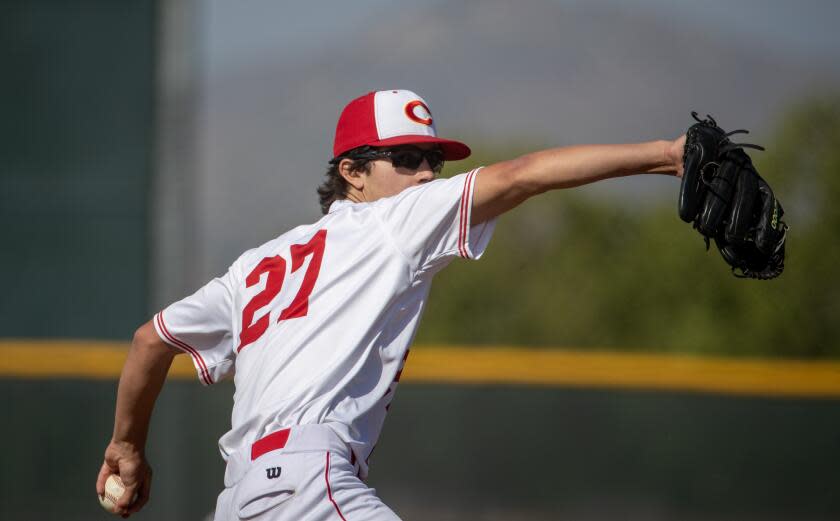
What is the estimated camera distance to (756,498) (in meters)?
4.75

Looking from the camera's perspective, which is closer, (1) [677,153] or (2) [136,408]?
(1) [677,153]

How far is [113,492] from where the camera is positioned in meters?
2.63

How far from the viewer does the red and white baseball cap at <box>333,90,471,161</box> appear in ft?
8.51

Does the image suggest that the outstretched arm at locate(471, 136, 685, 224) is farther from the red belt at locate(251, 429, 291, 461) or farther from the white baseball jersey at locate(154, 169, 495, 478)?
the red belt at locate(251, 429, 291, 461)

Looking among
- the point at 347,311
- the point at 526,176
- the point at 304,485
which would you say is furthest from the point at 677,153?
the point at 304,485

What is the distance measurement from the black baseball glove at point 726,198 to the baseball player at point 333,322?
57mm

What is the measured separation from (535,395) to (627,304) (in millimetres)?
2081

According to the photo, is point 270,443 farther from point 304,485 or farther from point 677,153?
point 677,153

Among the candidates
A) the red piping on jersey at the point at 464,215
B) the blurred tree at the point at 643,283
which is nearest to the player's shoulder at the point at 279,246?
the red piping on jersey at the point at 464,215

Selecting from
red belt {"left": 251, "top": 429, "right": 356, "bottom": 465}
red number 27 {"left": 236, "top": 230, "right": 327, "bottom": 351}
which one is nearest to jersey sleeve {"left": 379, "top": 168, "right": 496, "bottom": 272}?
red number 27 {"left": 236, "top": 230, "right": 327, "bottom": 351}

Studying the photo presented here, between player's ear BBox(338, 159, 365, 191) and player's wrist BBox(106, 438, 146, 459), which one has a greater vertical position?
player's ear BBox(338, 159, 365, 191)

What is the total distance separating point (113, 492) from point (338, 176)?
1.02 metres

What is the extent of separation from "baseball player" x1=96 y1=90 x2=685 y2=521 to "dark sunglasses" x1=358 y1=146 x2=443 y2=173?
170 mm

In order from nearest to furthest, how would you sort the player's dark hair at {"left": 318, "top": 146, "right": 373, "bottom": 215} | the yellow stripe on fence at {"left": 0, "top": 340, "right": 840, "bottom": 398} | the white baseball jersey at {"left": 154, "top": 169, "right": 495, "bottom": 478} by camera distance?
the white baseball jersey at {"left": 154, "top": 169, "right": 495, "bottom": 478}
the player's dark hair at {"left": 318, "top": 146, "right": 373, "bottom": 215}
the yellow stripe on fence at {"left": 0, "top": 340, "right": 840, "bottom": 398}
